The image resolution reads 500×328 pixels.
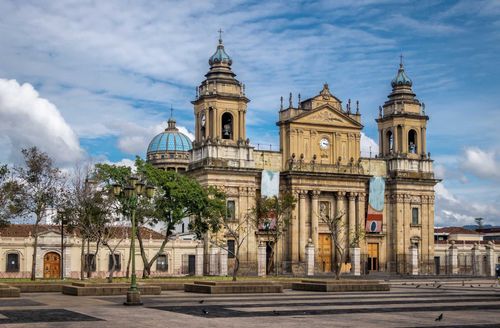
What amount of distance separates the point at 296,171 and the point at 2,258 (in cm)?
3063

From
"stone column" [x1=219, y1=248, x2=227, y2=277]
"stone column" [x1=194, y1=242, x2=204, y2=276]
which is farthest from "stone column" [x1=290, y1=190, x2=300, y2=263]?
"stone column" [x1=194, y1=242, x2=204, y2=276]

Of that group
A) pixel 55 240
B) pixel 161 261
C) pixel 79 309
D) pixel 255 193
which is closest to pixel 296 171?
pixel 255 193

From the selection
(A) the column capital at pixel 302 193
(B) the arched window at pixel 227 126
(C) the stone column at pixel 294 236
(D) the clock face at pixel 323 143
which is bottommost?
(C) the stone column at pixel 294 236

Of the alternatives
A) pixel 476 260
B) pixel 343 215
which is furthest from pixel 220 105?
pixel 476 260

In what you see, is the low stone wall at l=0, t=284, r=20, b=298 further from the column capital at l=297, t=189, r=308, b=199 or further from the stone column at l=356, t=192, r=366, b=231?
the stone column at l=356, t=192, r=366, b=231

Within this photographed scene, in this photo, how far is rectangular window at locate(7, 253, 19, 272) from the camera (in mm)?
73062

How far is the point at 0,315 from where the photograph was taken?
28.4 m

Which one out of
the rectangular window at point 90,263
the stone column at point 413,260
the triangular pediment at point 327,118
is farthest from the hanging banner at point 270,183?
the rectangular window at point 90,263

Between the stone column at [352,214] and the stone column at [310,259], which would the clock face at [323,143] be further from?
the stone column at [310,259]

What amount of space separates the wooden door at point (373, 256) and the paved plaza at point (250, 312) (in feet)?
160

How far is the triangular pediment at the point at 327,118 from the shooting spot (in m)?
85.4

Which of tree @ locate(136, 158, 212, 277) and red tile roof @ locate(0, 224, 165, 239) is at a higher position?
tree @ locate(136, 158, 212, 277)

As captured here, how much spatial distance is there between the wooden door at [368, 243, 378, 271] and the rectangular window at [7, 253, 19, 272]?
38.5 m

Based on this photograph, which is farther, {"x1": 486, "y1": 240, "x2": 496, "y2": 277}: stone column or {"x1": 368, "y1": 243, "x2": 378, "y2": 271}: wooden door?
{"x1": 486, "y1": 240, "x2": 496, "y2": 277}: stone column
